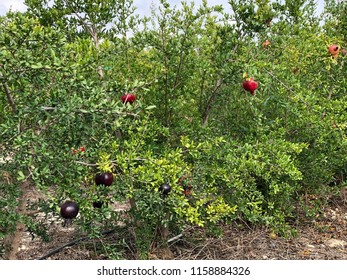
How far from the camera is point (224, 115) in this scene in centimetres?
448

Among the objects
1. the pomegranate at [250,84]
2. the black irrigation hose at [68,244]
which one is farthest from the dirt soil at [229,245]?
the pomegranate at [250,84]

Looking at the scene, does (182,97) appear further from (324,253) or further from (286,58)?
(324,253)

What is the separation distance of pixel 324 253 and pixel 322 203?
39.0 inches

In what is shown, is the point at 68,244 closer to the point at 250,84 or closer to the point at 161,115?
the point at 161,115

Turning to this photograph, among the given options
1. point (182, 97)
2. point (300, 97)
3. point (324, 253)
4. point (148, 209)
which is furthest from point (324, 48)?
point (148, 209)

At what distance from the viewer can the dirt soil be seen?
13.3 ft

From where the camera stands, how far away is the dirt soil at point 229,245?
405cm

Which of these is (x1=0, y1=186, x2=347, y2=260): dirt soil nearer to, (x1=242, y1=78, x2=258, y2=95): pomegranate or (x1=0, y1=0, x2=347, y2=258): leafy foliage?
(x1=0, y1=0, x2=347, y2=258): leafy foliage

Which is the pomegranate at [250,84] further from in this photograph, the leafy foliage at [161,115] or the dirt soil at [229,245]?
the dirt soil at [229,245]

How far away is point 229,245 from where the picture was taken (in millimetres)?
4336

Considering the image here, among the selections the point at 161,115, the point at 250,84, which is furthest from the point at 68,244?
the point at 250,84

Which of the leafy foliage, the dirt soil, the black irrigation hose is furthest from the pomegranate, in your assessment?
the black irrigation hose

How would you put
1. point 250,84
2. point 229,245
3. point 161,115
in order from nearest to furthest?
point 250,84 → point 161,115 → point 229,245

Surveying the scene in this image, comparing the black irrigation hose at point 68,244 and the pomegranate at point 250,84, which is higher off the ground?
the pomegranate at point 250,84
